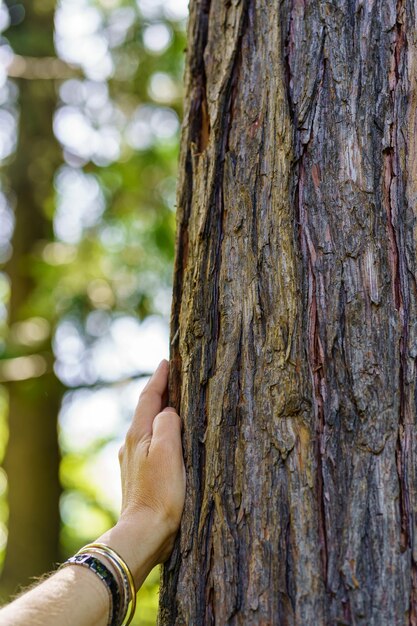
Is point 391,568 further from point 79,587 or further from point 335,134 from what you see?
point 335,134

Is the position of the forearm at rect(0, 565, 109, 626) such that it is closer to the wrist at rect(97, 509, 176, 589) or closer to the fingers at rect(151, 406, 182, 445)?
the wrist at rect(97, 509, 176, 589)

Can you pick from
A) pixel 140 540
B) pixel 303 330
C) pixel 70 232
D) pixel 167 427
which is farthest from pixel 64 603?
pixel 70 232

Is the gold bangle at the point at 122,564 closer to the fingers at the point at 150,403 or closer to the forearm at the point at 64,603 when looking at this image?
the forearm at the point at 64,603

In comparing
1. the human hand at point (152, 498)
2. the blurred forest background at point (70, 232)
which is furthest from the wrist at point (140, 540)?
the blurred forest background at point (70, 232)

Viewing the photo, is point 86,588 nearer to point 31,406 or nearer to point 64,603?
point 64,603

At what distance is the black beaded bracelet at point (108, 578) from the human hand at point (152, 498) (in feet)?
0.16

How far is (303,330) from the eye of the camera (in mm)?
1360

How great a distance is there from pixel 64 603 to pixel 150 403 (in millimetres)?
489

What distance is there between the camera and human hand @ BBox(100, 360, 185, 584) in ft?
Result: 4.68

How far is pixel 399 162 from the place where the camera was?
1390 mm

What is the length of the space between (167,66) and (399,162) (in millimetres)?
4656

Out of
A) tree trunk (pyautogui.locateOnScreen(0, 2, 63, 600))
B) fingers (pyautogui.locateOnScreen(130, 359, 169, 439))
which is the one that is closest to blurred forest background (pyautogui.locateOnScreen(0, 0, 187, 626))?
tree trunk (pyautogui.locateOnScreen(0, 2, 63, 600))

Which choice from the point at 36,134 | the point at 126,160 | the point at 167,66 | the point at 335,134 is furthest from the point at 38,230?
the point at 335,134

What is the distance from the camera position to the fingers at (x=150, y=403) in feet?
5.27
